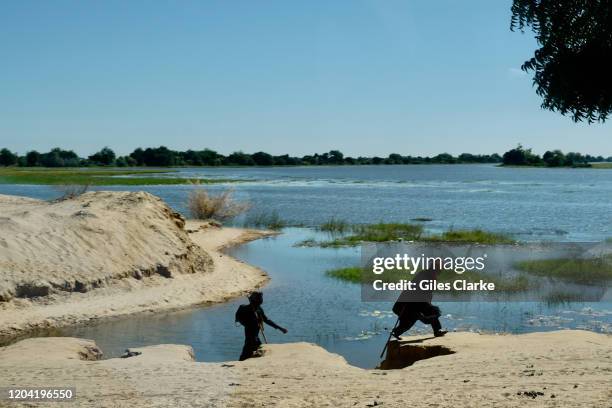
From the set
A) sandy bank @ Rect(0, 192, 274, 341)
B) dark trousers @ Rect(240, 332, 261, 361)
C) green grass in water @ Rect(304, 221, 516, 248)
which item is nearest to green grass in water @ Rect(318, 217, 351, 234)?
green grass in water @ Rect(304, 221, 516, 248)

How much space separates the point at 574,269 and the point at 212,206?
80.2ft

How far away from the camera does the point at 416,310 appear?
1377 centimetres

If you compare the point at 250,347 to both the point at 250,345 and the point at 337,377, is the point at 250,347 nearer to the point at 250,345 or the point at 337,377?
the point at 250,345

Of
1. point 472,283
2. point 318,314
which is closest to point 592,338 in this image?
point 318,314

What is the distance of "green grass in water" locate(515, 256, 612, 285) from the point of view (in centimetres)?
2394

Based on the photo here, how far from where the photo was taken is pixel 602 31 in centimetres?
578

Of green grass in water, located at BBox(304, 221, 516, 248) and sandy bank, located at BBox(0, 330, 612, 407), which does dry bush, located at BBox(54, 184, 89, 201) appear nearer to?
green grass in water, located at BBox(304, 221, 516, 248)

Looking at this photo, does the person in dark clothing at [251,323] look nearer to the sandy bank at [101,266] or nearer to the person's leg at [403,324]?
the person's leg at [403,324]

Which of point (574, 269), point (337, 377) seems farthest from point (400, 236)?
point (337, 377)

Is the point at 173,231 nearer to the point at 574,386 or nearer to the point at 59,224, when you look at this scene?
the point at 59,224

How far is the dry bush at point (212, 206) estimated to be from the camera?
43.8 metres

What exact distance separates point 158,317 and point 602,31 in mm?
15585

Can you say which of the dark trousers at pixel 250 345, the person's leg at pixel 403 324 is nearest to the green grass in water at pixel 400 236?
the person's leg at pixel 403 324

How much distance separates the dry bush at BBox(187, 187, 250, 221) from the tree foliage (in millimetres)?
38388
